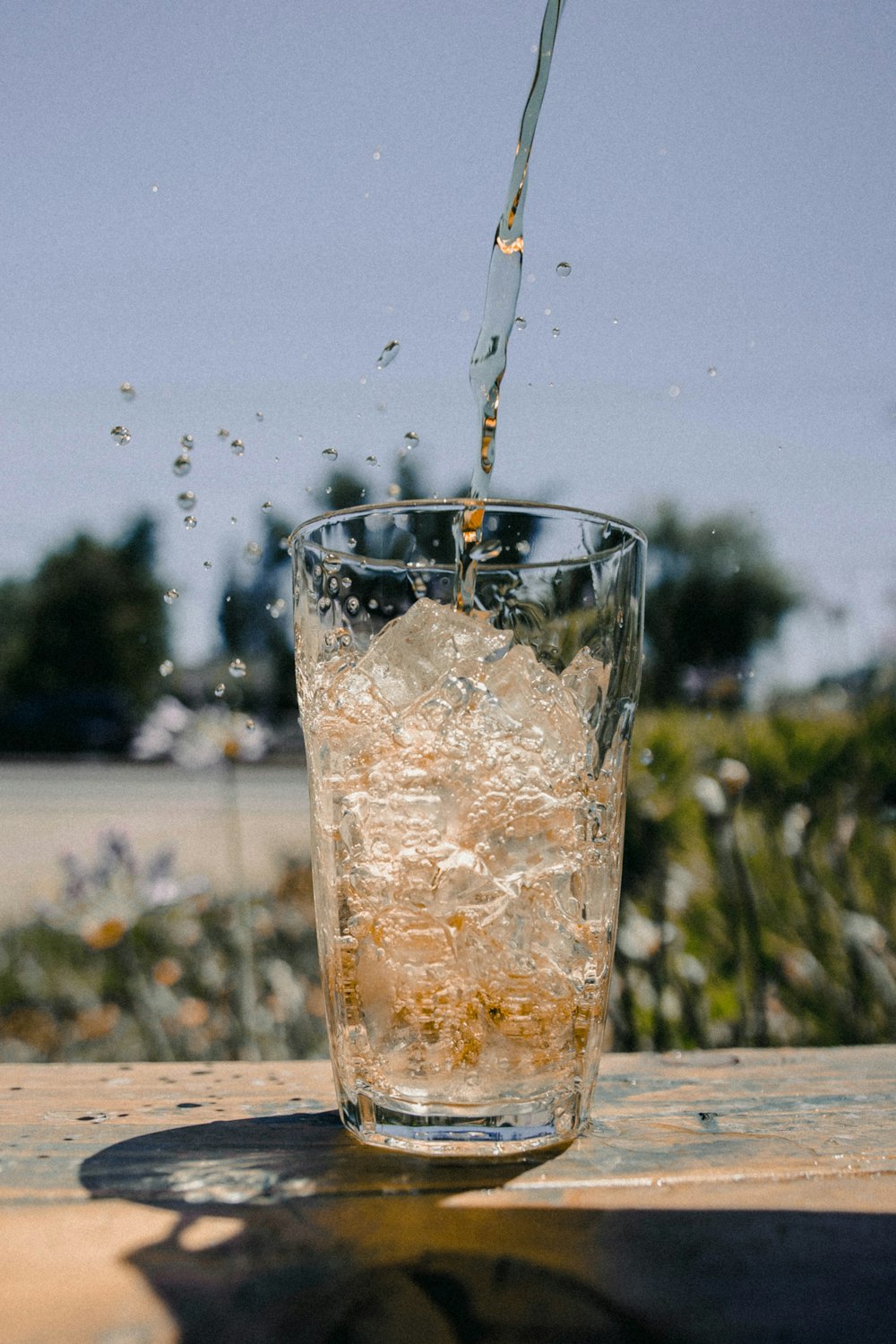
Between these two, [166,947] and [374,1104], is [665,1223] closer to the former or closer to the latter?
[374,1104]

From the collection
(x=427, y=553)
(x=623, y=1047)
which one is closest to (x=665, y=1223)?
(x=427, y=553)

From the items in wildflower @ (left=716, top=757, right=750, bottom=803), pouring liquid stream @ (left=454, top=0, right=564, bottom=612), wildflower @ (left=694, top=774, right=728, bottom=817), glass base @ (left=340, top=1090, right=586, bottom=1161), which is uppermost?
pouring liquid stream @ (left=454, top=0, right=564, bottom=612)

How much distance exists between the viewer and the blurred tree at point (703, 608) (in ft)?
9.34

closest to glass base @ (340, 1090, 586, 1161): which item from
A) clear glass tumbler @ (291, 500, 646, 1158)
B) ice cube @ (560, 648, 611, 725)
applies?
clear glass tumbler @ (291, 500, 646, 1158)

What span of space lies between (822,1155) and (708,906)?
2.08 metres

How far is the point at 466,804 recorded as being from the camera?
78 centimetres

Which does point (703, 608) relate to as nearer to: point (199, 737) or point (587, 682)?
point (199, 737)

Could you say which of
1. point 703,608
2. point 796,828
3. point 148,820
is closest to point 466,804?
point 796,828

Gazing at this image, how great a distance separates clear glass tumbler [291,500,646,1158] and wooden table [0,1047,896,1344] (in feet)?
0.18

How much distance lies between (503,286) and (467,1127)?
0.73m

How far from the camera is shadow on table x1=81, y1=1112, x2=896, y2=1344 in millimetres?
548

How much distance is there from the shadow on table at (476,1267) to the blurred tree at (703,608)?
54 cm

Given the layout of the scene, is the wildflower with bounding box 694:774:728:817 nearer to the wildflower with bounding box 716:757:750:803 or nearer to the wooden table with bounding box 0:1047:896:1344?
the wildflower with bounding box 716:757:750:803

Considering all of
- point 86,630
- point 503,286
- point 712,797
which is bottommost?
point 86,630
